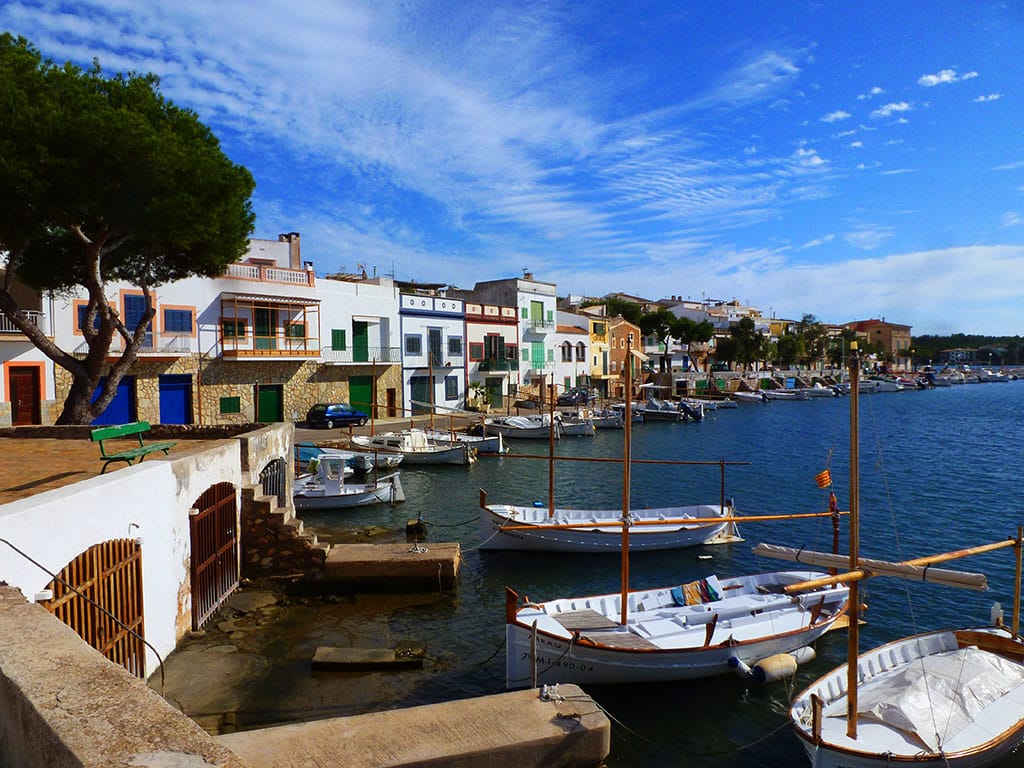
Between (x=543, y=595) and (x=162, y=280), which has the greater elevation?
(x=162, y=280)

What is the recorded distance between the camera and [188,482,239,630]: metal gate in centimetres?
1265

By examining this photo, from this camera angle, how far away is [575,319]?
6512cm

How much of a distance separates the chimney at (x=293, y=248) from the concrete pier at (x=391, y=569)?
3206cm

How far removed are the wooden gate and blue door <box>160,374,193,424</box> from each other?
87.2ft

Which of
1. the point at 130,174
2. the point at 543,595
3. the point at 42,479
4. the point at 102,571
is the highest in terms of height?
the point at 130,174

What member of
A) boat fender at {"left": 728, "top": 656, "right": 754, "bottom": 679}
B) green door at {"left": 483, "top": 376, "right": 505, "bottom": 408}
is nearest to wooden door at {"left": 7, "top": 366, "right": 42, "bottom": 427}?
green door at {"left": 483, "top": 376, "right": 505, "bottom": 408}

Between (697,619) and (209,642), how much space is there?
9.26 metres

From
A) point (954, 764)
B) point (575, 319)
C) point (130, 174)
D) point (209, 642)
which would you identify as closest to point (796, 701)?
point (954, 764)

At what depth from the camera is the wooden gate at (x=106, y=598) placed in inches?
320

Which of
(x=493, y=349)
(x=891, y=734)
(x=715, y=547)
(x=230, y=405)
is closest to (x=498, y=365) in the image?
(x=493, y=349)

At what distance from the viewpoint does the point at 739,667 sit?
1274 cm

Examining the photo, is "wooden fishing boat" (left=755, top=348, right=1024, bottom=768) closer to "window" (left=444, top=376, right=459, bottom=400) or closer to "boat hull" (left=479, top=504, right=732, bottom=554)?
"boat hull" (left=479, top=504, right=732, bottom=554)

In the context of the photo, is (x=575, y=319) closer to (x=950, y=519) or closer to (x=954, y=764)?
(x=950, y=519)

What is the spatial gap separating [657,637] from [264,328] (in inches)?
1202
